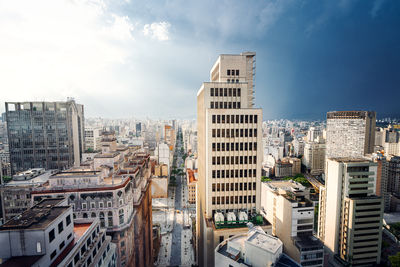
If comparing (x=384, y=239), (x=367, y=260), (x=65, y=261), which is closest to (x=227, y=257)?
(x=65, y=261)

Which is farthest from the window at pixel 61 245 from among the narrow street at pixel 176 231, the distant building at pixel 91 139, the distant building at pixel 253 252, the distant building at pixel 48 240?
the distant building at pixel 91 139

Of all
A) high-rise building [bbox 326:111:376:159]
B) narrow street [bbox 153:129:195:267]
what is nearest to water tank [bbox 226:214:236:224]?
narrow street [bbox 153:129:195:267]

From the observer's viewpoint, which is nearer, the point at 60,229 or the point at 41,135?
the point at 60,229

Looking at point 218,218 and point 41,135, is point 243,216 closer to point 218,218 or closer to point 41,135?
point 218,218

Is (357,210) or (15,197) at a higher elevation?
(15,197)

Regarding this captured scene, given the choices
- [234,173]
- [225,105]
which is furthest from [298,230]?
[225,105]

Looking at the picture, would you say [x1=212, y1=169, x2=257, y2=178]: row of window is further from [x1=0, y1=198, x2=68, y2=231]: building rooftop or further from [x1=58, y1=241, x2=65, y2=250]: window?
[x1=58, y1=241, x2=65, y2=250]: window
